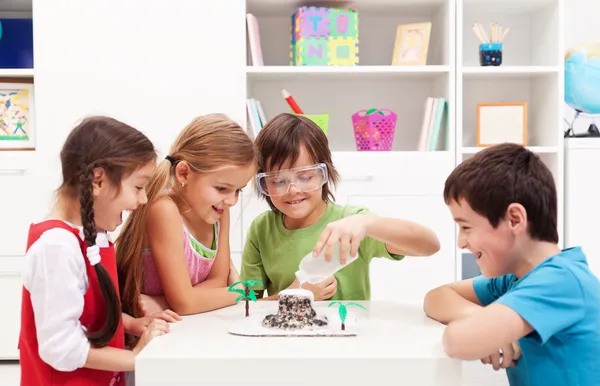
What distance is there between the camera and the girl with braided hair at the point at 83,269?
1.08 m

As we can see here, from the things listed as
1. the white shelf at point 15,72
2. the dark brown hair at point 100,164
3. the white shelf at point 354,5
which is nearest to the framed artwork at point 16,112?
the white shelf at point 15,72

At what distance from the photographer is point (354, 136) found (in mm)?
3377

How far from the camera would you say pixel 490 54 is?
3088mm

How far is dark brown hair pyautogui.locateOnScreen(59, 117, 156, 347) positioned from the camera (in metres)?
1.14

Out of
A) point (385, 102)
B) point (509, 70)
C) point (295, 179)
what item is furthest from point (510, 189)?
point (385, 102)

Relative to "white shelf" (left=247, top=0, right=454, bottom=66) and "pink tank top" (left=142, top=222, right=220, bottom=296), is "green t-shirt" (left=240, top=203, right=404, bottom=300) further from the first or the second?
"white shelf" (left=247, top=0, right=454, bottom=66)

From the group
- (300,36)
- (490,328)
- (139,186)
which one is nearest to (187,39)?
(300,36)

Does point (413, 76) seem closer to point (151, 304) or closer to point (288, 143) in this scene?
point (288, 143)

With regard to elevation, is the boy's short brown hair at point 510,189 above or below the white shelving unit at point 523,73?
below

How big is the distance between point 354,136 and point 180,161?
191 centimetres

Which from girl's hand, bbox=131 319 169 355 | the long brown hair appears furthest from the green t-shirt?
girl's hand, bbox=131 319 169 355

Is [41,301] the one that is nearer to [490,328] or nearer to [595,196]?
[490,328]

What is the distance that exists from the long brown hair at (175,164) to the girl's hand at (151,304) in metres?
0.02

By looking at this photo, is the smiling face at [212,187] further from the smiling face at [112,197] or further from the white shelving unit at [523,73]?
the white shelving unit at [523,73]
